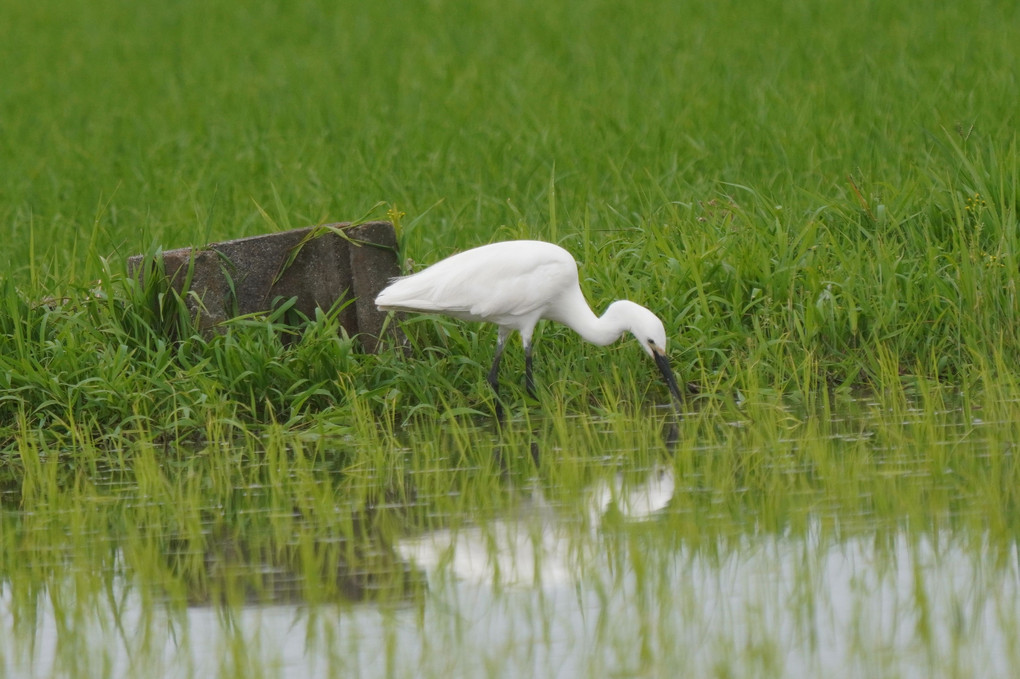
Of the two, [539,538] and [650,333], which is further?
[650,333]

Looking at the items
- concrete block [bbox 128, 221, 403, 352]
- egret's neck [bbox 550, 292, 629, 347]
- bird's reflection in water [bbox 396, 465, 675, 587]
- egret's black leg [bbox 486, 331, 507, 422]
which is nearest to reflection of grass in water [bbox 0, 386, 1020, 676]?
bird's reflection in water [bbox 396, 465, 675, 587]

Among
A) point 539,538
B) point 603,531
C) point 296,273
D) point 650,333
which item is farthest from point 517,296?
point 539,538

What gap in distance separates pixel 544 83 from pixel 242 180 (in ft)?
11.6

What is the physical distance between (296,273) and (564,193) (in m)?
2.37

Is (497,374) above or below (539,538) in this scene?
above

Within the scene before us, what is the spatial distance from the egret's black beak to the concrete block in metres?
1.36

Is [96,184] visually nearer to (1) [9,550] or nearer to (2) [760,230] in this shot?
(2) [760,230]

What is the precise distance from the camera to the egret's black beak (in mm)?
6555

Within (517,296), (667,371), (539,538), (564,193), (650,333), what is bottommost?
(539,538)

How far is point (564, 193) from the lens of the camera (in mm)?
9164

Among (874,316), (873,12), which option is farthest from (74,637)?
(873,12)

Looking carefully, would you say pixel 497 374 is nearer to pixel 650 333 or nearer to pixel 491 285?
pixel 491 285

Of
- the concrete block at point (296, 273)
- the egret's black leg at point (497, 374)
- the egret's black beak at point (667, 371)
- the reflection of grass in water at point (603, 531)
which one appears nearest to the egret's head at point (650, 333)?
the egret's black beak at point (667, 371)

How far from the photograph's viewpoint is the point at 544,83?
508 inches
